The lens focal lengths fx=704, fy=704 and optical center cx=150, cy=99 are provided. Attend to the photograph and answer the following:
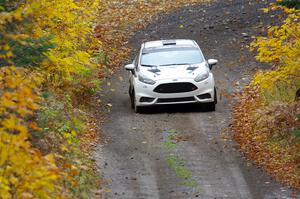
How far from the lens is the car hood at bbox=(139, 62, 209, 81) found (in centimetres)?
1956

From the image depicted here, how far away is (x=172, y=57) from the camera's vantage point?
20.6m

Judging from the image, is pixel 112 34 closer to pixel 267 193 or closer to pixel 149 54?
pixel 149 54

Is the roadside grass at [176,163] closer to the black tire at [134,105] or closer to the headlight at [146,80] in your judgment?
the headlight at [146,80]

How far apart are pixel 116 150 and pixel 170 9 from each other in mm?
21419

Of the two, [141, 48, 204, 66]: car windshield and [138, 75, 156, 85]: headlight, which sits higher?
[141, 48, 204, 66]: car windshield

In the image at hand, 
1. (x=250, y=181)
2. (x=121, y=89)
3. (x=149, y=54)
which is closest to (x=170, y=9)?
(x=121, y=89)

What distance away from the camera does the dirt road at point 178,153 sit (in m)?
13.4

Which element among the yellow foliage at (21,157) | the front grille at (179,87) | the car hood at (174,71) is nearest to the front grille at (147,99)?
the front grille at (179,87)

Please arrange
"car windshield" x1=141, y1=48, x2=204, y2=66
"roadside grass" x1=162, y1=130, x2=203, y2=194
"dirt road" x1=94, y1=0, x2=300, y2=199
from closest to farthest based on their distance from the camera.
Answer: "dirt road" x1=94, y1=0, x2=300, y2=199
"roadside grass" x1=162, y1=130, x2=203, y2=194
"car windshield" x1=141, y1=48, x2=204, y2=66

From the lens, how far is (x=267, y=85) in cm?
1532

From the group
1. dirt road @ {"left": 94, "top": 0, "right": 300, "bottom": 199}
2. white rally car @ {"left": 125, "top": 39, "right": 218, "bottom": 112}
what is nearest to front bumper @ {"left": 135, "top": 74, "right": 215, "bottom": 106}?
white rally car @ {"left": 125, "top": 39, "right": 218, "bottom": 112}

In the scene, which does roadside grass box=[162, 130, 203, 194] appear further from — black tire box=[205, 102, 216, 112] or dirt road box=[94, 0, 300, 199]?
black tire box=[205, 102, 216, 112]

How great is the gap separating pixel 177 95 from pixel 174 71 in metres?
0.78

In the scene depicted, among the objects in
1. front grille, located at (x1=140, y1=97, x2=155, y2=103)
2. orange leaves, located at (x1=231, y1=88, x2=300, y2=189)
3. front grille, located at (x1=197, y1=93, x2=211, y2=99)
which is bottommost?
front grille, located at (x1=140, y1=97, x2=155, y2=103)
